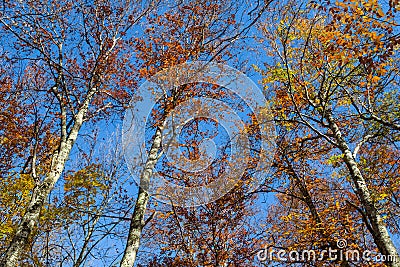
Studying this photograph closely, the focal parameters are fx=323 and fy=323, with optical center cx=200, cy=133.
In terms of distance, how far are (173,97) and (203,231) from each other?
196 inches

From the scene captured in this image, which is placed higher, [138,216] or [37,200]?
[37,200]

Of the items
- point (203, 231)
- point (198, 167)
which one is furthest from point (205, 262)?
point (198, 167)

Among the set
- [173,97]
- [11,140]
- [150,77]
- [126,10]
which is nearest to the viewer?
[173,97]

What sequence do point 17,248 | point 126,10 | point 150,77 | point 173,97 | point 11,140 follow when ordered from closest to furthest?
point 17,248, point 173,97, point 150,77, point 126,10, point 11,140

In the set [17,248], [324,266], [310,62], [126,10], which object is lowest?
[17,248]

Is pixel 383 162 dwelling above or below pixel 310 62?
below

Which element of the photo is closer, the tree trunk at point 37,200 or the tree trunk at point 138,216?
the tree trunk at point 138,216

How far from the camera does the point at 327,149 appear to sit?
9.87 metres

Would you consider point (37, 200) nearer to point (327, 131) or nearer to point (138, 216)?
point (138, 216)

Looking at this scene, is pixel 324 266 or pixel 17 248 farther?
pixel 324 266

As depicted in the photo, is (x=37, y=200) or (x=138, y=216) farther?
(x=37, y=200)

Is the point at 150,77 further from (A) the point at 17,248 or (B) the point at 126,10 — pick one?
(A) the point at 17,248

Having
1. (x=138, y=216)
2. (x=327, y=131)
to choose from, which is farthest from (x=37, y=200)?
(x=327, y=131)

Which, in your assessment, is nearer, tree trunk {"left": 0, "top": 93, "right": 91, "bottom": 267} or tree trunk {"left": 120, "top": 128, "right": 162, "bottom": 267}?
tree trunk {"left": 120, "top": 128, "right": 162, "bottom": 267}
